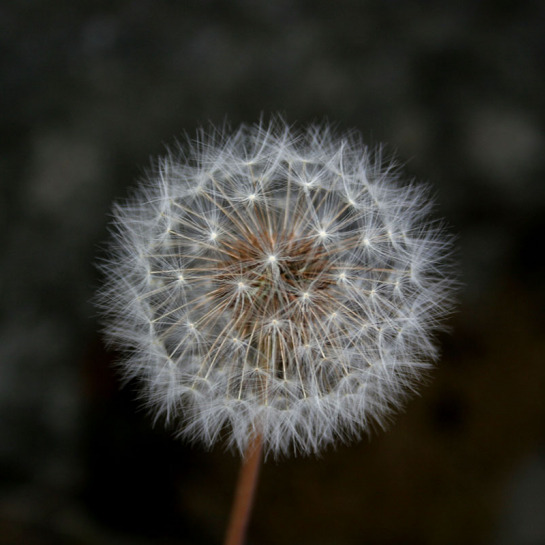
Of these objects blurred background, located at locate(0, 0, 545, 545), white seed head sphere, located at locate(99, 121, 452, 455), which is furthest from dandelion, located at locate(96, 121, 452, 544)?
blurred background, located at locate(0, 0, 545, 545)

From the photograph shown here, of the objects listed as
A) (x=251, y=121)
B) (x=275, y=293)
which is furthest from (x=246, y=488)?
(x=251, y=121)

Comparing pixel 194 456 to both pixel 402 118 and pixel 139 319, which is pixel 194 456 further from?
pixel 402 118

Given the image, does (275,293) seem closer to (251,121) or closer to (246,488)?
(246,488)

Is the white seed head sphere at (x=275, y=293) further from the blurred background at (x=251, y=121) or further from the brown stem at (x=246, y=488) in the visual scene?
the blurred background at (x=251, y=121)

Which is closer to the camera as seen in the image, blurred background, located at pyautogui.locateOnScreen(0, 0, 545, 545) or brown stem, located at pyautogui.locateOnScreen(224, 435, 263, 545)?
brown stem, located at pyautogui.locateOnScreen(224, 435, 263, 545)

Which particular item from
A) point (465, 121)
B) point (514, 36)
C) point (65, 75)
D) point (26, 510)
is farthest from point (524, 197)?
point (26, 510)

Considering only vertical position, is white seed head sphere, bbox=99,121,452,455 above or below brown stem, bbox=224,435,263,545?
above

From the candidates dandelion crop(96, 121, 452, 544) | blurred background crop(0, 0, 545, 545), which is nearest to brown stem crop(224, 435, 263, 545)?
dandelion crop(96, 121, 452, 544)

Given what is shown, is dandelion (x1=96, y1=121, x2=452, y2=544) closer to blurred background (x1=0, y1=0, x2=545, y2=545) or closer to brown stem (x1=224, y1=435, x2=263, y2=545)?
brown stem (x1=224, y1=435, x2=263, y2=545)
